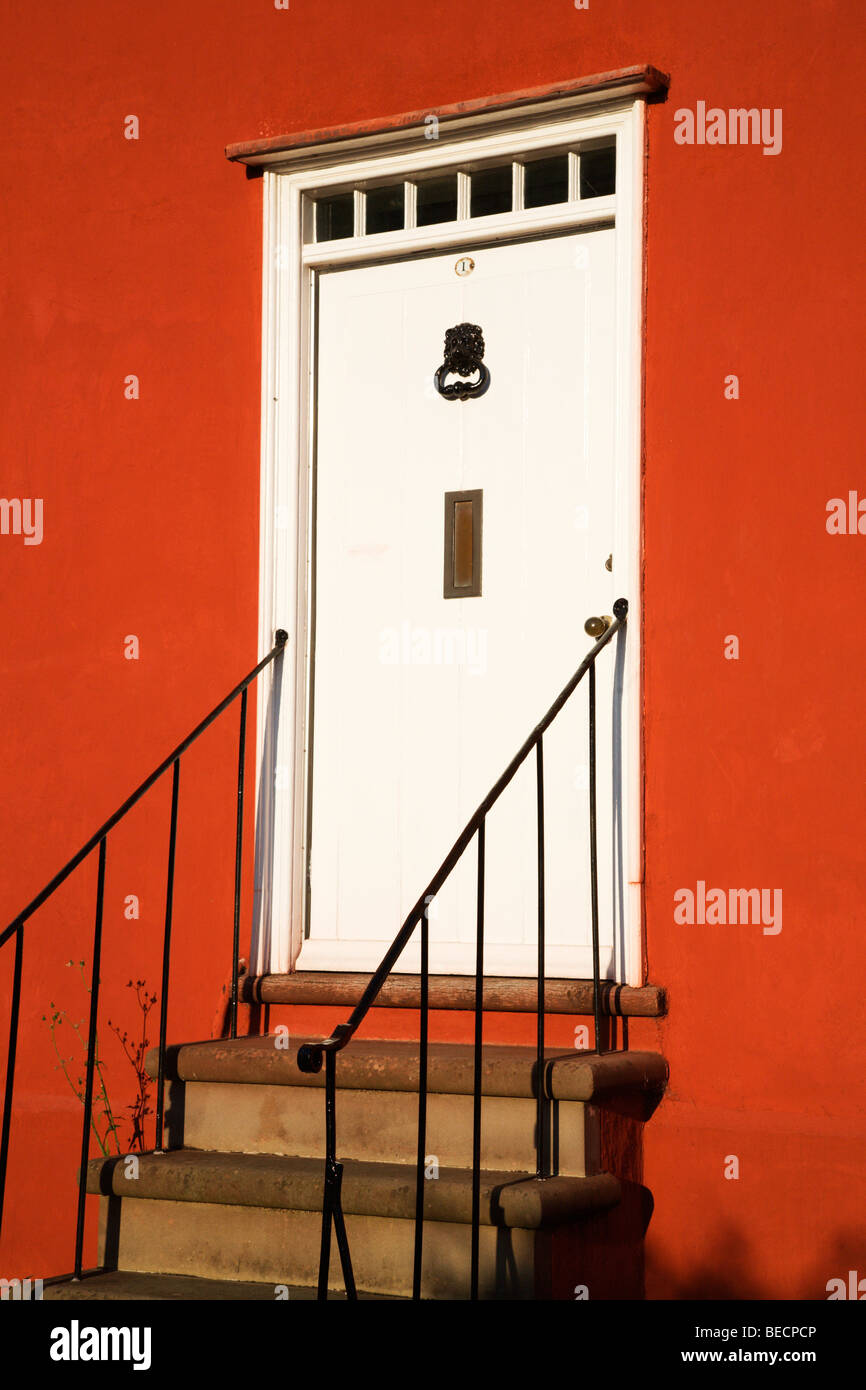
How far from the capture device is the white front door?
15.1 feet

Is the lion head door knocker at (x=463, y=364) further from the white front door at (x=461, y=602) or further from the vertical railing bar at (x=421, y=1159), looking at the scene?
the vertical railing bar at (x=421, y=1159)

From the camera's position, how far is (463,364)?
4.85 metres

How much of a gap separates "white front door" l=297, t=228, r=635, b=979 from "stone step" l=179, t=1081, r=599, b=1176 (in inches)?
24.1

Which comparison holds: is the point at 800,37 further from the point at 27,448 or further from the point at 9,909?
the point at 9,909

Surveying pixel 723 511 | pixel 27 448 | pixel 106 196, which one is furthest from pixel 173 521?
pixel 723 511

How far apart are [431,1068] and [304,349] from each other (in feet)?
7.88

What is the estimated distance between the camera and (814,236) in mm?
4285

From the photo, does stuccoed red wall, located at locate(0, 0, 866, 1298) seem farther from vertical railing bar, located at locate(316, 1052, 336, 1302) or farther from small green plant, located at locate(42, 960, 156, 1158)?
vertical railing bar, located at locate(316, 1052, 336, 1302)

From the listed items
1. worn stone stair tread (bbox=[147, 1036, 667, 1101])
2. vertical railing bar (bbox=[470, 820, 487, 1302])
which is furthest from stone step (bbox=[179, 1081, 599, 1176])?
vertical railing bar (bbox=[470, 820, 487, 1302])

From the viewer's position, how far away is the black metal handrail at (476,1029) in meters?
3.25

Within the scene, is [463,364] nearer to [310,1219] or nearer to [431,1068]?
[431,1068]

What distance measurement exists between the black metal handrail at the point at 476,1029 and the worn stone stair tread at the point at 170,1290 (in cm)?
24

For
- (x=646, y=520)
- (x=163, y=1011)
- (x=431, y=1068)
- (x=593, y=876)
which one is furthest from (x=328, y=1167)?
(x=646, y=520)

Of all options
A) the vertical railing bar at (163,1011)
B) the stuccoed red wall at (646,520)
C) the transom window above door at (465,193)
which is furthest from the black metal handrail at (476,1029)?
the transom window above door at (465,193)
